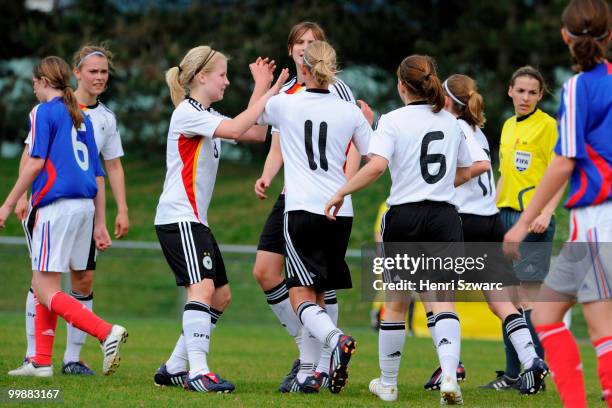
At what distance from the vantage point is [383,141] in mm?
6301

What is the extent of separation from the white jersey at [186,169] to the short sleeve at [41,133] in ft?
2.94

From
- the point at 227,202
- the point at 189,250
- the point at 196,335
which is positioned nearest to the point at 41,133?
the point at 189,250

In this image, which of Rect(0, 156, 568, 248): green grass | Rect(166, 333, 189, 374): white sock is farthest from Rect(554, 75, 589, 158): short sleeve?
Rect(0, 156, 568, 248): green grass

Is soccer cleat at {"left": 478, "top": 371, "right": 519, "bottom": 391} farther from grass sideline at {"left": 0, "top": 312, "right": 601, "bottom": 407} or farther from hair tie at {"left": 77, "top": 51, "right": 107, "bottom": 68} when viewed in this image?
hair tie at {"left": 77, "top": 51, "right": 107, "bottom": 68}

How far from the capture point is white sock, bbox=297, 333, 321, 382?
6.84 m

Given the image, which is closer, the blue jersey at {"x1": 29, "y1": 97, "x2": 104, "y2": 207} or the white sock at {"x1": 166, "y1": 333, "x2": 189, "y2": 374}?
the white sock at {"x1": 166, "y1": 333, "x2": 189, "y2": 374}

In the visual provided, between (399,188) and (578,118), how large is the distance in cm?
172

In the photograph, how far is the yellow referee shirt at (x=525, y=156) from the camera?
7785 millimetres

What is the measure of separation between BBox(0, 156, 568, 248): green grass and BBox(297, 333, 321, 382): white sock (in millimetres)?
12349

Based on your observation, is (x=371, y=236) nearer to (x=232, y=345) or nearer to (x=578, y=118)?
(x=232, y=345)

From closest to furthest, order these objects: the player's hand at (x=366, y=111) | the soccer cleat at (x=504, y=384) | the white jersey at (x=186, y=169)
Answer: the white jersey at (x=186, y=169)
the player's hand at (x=366, y=111)
the soccer cleat at (x=504, y=384)

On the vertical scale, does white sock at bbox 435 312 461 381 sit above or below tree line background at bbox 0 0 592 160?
below

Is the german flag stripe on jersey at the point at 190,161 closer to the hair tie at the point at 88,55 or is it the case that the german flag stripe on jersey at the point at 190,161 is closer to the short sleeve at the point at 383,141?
the short sleeve at the point at 383,141

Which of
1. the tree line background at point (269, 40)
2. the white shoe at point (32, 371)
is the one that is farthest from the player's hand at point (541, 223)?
the tree line background at point (269, 40)
